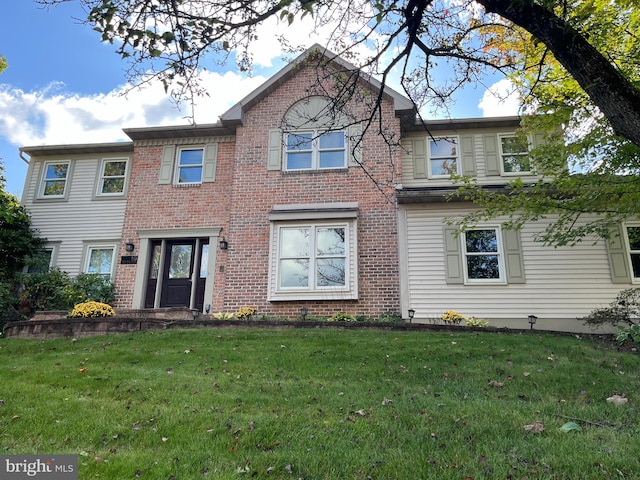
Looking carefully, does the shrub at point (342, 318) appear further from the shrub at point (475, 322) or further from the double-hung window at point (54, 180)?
the double-hung window at point (54, 180)

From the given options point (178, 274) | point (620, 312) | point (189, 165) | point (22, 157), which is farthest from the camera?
point (22, 157)

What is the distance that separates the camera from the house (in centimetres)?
1107

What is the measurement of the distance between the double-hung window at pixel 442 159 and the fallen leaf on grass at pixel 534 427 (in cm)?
968

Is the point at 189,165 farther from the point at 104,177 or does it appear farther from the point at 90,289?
the point at 90,289

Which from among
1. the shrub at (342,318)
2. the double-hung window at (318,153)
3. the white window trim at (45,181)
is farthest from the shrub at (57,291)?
the shrub at (342,318)

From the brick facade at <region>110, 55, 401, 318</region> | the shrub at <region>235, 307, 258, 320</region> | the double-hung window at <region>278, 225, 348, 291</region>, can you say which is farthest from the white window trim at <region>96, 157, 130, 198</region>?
the shrub at <region>235, 307, 258, 320</region>

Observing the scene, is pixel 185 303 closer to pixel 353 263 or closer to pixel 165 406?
pixel 353 263

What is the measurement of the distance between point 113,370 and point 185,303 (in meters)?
6.69

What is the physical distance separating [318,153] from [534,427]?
10251 mm

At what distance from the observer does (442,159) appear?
12.9 metres

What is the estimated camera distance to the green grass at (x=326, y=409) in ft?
10.0

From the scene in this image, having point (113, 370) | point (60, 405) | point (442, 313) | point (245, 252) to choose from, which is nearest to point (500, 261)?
point (442, 313)

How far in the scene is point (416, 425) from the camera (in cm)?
382

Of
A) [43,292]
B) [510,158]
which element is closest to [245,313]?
[43,292]
